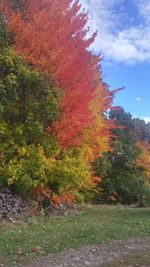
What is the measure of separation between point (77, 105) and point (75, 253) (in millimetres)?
8682

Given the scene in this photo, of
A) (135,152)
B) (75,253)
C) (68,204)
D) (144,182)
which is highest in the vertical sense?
(135,152)

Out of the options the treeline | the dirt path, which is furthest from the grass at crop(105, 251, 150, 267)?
the treeline

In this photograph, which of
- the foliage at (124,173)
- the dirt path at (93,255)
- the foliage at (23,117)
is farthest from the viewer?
the foliage at (124,173)

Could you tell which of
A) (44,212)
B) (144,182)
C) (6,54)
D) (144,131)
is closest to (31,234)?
(44,212)

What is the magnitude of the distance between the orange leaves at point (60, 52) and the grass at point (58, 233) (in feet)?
13.5

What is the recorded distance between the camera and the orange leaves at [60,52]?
59.8ft

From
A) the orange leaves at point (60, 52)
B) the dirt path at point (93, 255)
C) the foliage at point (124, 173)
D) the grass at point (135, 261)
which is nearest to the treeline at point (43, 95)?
the orange leaves at point (60, 52)

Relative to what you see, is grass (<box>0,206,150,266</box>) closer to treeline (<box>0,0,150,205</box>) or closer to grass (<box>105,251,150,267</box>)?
grass (<box>105,251,150,267</box>)

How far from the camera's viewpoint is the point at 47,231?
1464 cm

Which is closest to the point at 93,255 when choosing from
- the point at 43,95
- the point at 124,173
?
the point at 43,95

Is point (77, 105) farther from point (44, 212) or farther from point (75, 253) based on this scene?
point (75, 253)

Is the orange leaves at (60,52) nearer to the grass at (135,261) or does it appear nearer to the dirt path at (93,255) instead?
the dirt path at (93,255)

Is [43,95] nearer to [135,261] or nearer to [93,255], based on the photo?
[93,255]

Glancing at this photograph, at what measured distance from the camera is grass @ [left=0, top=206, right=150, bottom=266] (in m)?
11.3
